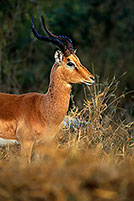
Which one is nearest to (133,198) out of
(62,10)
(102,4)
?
(62,10)

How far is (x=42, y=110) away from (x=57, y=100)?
0.78 ft

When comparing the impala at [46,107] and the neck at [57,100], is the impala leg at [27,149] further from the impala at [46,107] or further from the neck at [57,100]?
the neck at [57,100]

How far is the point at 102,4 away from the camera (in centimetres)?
1683

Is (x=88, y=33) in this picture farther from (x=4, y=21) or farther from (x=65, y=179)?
(x=65, y=179)

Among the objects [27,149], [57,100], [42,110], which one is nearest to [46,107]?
[42,110]

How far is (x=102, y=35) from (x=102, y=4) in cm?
162

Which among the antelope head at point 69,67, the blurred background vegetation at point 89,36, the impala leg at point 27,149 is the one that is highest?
the blurred background vegetation at point 89,36

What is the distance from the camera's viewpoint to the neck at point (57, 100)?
448 centimetres

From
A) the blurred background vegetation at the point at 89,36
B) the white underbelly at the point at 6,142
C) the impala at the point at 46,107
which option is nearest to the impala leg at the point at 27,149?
the impala at the point at 46,107

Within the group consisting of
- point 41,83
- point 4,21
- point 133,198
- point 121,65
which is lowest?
point 133,198

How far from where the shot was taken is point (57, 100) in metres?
4.50

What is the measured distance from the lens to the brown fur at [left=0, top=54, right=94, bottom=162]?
4.39 meters

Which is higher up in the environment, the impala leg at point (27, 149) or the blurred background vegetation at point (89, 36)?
the blurred background vegetation at point (89, 36)

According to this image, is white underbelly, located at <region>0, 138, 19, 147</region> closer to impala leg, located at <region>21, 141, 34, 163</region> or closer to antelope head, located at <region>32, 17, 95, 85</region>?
impala leg, located at <region>21, 141, 34, 163</region>
